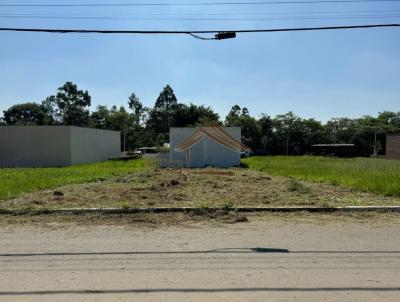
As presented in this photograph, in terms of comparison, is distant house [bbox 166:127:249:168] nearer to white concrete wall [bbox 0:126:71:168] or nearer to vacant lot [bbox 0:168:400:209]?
white concrete wall [bbox 0:126:71:168]

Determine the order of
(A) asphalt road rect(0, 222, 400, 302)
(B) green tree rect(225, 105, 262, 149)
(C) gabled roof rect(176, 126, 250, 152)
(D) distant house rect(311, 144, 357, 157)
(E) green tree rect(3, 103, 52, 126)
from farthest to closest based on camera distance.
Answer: (E) green tree rect(3, 103, 52, 126) → (B) green tree rect(225, 105, 262, 149) → (D) distant house rect(311, 144, 357, 157) → (C) gabled roof rect(176, 126, 250, 152) → (A) asphalt road rect(0, 222, 400, 302)

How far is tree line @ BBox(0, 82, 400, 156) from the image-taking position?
89.1m

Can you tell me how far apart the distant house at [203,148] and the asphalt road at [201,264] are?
34.7 metres

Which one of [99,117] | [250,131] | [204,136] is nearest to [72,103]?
[99,117]

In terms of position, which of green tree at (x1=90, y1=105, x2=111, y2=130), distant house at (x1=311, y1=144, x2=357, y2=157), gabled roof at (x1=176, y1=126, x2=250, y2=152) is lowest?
distant house at (x1=311, y1=144, x2=357, y2=157)

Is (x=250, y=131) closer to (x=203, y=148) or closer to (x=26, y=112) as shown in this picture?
(x=203, y=148)

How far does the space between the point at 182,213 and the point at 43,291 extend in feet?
21.9

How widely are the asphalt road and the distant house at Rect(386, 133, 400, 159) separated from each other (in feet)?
200

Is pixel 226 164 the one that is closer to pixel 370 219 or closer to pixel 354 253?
pixel 370 219

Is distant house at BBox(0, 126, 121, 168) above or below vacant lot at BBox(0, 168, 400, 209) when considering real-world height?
above

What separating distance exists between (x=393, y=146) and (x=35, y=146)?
50.3 m

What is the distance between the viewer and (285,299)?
530 centimetres

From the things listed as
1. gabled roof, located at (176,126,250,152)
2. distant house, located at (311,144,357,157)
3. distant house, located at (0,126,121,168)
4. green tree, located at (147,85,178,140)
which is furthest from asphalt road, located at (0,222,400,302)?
green tree, located at (147,85,178,140)

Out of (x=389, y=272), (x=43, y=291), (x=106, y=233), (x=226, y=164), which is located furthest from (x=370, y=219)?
(x=226, y=164)
